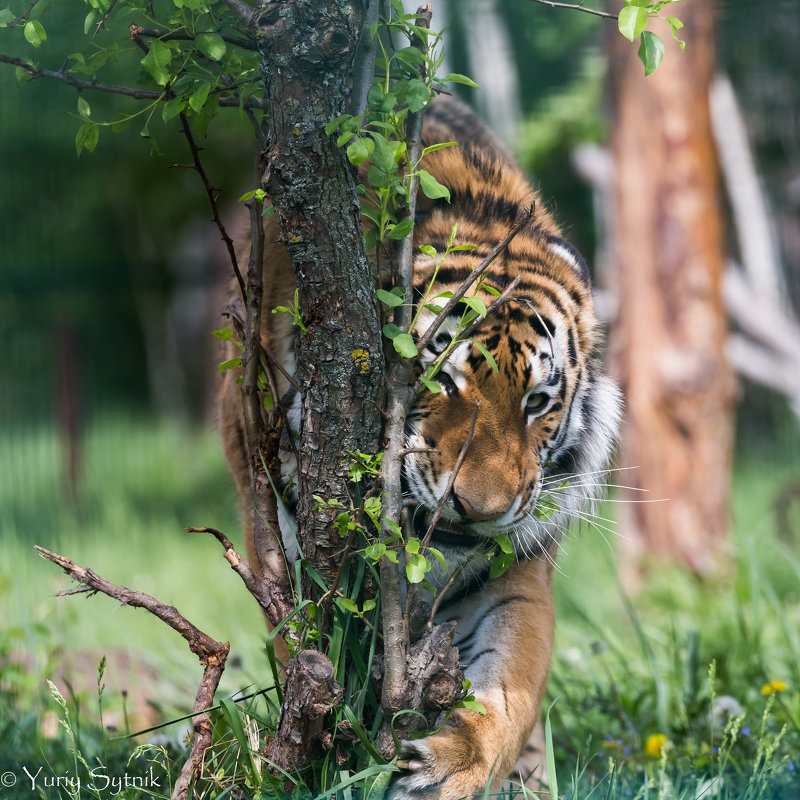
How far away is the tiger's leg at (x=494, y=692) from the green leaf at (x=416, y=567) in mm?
355

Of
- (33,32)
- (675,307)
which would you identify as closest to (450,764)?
(33,32)

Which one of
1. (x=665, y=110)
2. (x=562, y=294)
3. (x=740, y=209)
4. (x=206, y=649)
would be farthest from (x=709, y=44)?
(x=206, y=649)

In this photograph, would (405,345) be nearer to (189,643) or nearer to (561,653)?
(189,643)

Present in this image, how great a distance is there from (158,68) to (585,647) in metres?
2.28

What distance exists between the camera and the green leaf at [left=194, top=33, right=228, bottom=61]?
55.3 inches

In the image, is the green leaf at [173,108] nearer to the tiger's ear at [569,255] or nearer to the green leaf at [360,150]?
the green leaf at [360,150]

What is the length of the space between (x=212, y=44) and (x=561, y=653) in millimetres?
2501

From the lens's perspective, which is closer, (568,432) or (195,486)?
(568,432)

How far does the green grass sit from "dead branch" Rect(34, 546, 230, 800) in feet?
0.23

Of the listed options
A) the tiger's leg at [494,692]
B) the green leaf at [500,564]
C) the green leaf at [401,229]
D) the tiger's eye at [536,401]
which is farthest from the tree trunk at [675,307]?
the green leaf at [401,229]

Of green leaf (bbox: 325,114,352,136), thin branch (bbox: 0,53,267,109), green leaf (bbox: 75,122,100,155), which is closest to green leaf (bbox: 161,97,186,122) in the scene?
thin branch (bbox: 0,53,267,109)

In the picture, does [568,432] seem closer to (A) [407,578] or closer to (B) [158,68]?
(A) [407,578]

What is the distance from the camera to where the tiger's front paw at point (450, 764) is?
5.19ft

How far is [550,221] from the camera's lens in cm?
233
